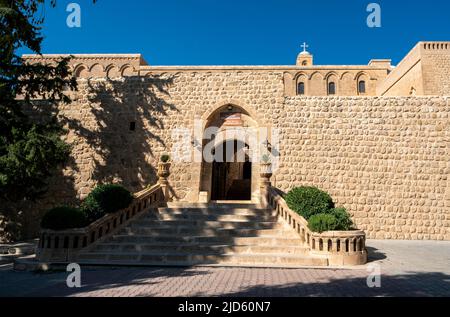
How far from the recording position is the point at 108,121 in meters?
14.0

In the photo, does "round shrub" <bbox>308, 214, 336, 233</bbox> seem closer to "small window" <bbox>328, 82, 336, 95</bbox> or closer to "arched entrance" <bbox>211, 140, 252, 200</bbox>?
"arched entrance" <bbox>211, 140, 252, 200</bbox>

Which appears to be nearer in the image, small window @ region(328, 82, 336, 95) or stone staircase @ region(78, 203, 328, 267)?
stone staircase @ region(78, 203, 328, 267)

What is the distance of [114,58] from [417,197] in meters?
23.6

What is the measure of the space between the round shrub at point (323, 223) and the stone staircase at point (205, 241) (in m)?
0.57

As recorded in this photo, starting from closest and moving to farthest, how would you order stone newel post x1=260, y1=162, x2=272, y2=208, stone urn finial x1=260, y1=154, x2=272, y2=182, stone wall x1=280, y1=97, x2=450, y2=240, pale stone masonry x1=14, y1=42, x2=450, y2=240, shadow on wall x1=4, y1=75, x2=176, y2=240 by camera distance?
stone newel post x1=260, y1=162, x2=272, y2=208 → stone urn finial x1=260, y1=154, x2=272, y2=182 → stone wall x1=280, y1=97, x2=450, y2=240 → pale stone masonry x1=14, y1=42, x2=450, y2=240 → shadow on wall x1=4, y1=75, x2=176, y2=240

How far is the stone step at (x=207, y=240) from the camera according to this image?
8039mm

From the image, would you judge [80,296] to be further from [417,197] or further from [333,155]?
[417,197]

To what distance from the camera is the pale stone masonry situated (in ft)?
39.8

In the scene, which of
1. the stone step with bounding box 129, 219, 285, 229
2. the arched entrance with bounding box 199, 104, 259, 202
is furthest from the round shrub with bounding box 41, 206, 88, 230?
the arched entrance with bounding box 199, 104, 259, 202

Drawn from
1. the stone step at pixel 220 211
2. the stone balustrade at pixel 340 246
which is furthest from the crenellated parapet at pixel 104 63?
the stone balustrade at pixel 340 246

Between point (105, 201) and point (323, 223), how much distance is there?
5739 mm

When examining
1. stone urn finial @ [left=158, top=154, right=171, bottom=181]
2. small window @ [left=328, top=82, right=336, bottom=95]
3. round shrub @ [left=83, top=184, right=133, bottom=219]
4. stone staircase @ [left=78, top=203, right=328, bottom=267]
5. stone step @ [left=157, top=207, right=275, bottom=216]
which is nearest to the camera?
stone staircase @ [left=78, top=203, right=328, bottom=267]

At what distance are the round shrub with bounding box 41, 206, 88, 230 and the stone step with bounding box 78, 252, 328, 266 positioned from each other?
810 millimetres

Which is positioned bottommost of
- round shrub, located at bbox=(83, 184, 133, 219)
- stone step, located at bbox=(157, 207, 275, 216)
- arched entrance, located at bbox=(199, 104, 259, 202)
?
stone step, located at bbox=(157, 207, 275, 216)
